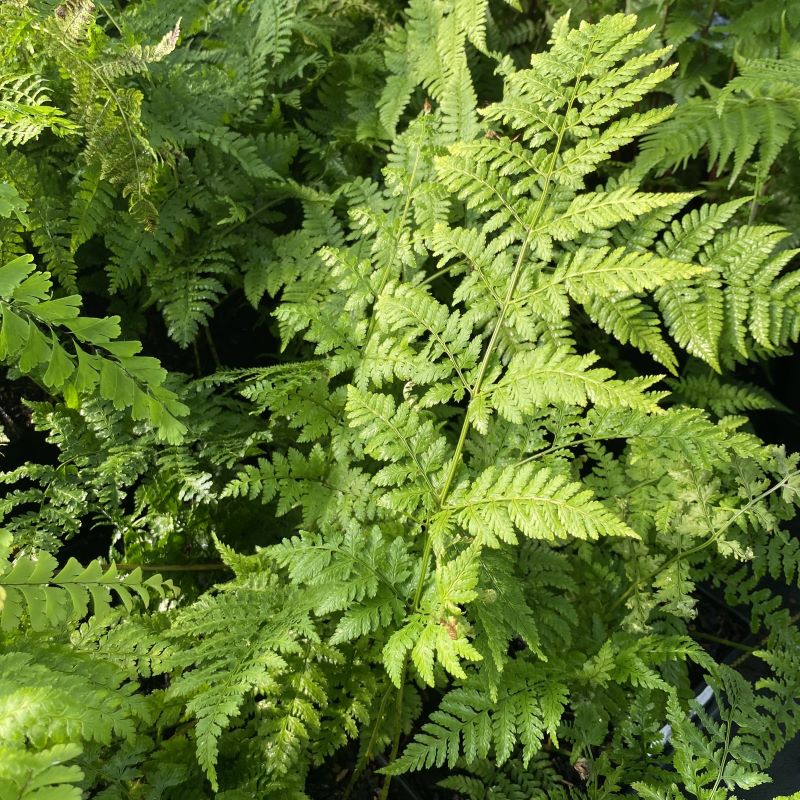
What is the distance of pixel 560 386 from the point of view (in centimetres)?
135

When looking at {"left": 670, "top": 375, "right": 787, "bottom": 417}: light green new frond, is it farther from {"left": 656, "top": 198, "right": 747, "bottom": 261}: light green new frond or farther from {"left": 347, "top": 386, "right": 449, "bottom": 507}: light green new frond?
{"left": 347, "top": 386, "right": 449, "bottom": 507}: light green new frond

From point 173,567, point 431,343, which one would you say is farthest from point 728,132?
point 173,567

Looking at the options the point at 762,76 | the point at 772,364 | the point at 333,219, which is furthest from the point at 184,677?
the point at 772,364

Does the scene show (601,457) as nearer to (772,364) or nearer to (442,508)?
(442,508)

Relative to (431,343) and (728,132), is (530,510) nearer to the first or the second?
(431,343)

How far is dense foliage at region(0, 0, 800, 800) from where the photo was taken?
1403mm

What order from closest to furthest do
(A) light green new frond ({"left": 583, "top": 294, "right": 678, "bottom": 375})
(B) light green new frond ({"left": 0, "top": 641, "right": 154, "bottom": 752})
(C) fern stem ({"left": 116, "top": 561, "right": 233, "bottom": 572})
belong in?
(B) light green new frond ({"left": 0, "top": 641, "right": 154, "bottom": 752})
(A) light green new frond ({"left": 583, "top": 294, "right": 678, "bottom": 375})
(C) fern stem ({"left": 116, "top": 561, "right": 233, "bottom": 572})

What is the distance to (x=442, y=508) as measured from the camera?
1.52 metres

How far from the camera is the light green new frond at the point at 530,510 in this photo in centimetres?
125

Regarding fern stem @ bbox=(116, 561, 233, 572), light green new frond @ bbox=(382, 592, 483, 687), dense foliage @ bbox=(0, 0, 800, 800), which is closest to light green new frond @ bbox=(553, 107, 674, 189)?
dense foliage @ bbox=(0, 0, 800, 800)

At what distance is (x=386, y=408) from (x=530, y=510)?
0.43 meters

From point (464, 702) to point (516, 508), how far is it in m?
0.59

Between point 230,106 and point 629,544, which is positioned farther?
point 230,106

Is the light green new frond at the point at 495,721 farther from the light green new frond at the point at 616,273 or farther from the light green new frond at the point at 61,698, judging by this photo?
the light green new frond at the point at 616,273
